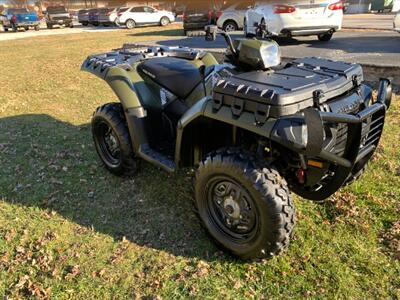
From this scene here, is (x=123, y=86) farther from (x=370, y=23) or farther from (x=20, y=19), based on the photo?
(x=20, y=19)

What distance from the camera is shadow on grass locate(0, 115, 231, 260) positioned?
3193 mm

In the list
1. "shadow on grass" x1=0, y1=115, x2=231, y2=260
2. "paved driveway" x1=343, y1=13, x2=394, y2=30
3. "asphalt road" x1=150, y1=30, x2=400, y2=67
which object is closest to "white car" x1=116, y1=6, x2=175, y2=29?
"paved driveway" x1=343, y1=13, x2=394, y2=30

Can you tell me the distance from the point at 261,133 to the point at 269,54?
0.67m

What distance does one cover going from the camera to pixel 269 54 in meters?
2.57

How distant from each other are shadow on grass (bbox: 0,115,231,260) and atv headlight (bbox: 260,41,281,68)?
1461 millimetres

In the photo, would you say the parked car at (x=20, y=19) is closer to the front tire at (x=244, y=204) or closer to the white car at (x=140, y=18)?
the white car at (x=140, y=18)

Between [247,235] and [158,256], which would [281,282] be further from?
[158,256]

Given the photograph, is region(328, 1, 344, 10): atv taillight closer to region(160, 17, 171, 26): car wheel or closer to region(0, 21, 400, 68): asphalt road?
region(0, 21, 400, 68): asphalt road

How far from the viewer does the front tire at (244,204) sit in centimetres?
236

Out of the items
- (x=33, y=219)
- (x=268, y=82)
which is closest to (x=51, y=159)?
(x=33, y=219)

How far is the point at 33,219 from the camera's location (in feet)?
11.4

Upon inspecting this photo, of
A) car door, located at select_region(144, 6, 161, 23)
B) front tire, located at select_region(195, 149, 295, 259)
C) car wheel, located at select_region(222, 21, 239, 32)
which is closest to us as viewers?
front tire, located at select_region(195, 149, 295, 259)

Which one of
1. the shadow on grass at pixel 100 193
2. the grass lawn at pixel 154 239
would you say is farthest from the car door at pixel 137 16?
the grass lawn at pixel 154 239

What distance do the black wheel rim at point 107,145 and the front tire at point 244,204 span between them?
5.03 feet
